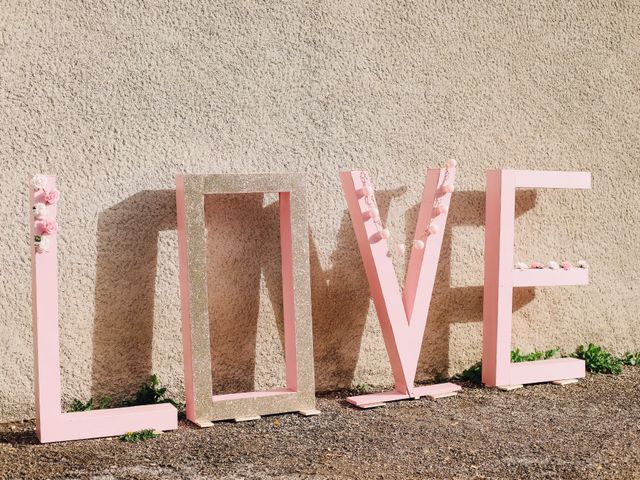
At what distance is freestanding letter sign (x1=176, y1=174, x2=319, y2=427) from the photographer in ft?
14.9

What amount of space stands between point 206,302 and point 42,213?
0.94 metres

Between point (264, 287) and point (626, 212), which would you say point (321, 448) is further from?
point (626, 212)

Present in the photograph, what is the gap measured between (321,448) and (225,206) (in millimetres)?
1525

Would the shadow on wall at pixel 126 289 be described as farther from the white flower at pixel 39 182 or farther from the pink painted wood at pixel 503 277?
the pink painted wood at pixel 503 277

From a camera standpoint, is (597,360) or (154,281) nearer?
(154,281)

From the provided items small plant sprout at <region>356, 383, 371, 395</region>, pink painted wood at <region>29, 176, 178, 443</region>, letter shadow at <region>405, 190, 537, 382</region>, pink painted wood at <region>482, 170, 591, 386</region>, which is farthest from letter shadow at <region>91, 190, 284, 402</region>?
pink painted wood at <region>482, 170, 591, 386</region>

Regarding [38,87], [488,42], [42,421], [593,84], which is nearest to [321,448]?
[42,421]

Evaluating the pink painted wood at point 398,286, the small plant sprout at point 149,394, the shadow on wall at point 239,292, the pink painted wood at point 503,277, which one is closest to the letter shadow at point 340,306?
the shadow on wall at point 239,292

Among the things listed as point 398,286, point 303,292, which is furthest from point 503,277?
point 303,292

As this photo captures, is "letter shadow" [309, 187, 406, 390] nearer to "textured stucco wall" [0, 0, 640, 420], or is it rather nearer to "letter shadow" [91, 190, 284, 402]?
"textured stucco wall" [0, 0, 640, 420]

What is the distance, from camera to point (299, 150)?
16.8ft

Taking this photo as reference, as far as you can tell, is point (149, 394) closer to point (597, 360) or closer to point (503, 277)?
point (503, 277)

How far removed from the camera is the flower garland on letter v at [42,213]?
4180 mm

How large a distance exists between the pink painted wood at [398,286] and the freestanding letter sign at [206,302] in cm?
38
